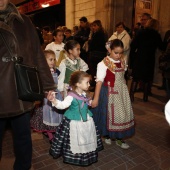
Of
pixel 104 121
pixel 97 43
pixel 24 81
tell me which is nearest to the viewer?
pixel 24 81

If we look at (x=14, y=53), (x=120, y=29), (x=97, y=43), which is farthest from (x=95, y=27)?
(x=14, y=53)

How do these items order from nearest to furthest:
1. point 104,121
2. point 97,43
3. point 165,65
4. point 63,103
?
1. point 63,103
2. point 104,121
3. point 165,65
4. point 97,43

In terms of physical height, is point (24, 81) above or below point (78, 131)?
above

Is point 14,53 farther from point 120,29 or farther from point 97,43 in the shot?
point 120,29

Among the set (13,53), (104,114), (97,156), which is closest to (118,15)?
(104,114)

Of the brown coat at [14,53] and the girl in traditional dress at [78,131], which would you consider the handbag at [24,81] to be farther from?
the girl in traditional dress at [78,131]

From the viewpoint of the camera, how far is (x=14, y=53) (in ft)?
5.98

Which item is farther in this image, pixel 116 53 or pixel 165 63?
pixel 165 63

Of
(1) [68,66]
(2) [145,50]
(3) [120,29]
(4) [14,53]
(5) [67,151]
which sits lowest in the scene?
(5) [67,151]

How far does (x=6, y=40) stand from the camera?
1792mm

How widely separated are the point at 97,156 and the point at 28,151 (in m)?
1.09

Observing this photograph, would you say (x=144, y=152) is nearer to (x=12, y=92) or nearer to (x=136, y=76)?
(x=12, y=92)

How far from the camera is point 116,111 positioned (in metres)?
3.11

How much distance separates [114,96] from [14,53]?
1.72 metres
